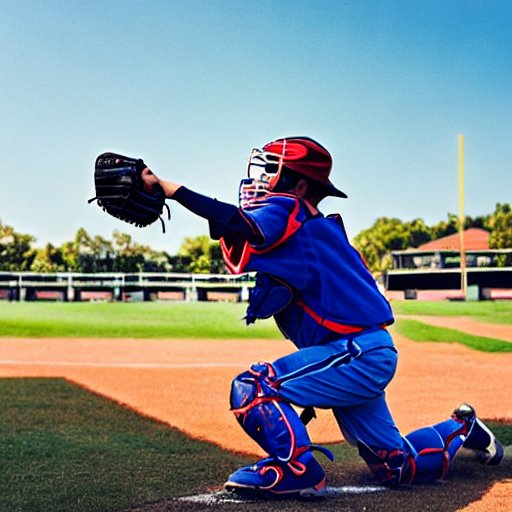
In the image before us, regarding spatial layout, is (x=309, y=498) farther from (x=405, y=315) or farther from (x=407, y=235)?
(x=407, y=235)

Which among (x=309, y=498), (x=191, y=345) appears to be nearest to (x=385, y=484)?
(x=309, y=498)

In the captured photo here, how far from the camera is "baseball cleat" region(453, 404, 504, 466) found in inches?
156

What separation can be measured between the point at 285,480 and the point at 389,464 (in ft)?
1.79

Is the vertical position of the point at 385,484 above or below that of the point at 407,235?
below

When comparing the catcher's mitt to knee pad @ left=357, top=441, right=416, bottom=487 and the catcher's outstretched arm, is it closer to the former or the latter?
the catcher's outstretched arm

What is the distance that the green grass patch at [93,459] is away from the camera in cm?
370

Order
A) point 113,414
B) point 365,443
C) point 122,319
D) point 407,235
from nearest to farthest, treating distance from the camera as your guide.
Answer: point 365,443, point 113,414, point 122,319, point 407,235

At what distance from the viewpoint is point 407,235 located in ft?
132

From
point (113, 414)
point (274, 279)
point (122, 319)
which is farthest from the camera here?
point (122, 319)

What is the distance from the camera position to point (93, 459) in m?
4.74

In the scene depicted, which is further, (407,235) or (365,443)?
(407,235)

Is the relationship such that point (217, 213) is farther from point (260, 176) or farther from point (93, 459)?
point (93, 459)

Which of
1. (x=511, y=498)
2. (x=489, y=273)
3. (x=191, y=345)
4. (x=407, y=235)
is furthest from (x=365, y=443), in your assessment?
(x=407, y=235)

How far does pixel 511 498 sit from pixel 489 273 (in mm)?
25897
